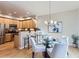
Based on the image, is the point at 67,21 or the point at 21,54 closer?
the point at 21,54

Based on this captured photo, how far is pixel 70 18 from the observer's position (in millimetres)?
8133

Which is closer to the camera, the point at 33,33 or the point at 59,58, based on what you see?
the point at 59,58

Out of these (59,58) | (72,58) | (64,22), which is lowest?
(72,58)

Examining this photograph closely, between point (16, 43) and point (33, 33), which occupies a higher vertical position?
point (33, 33)

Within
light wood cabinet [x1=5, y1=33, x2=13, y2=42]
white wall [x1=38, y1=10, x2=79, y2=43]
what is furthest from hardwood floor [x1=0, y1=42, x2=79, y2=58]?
white wall [x1=38, y1=10, x2=79, y2=43]

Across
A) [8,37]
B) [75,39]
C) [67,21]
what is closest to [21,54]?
[8,37]

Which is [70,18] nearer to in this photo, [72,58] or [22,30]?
[22,30]

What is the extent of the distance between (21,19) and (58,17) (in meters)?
2.13

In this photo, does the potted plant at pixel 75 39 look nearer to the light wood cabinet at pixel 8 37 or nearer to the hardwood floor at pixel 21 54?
the hardwood floor at pixel 21 54

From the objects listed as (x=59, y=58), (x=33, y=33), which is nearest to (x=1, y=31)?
(x=33, y=33)

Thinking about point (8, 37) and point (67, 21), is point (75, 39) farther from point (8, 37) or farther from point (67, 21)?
point (8, 37)

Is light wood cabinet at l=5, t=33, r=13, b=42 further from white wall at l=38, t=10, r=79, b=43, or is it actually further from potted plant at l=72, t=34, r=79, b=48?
potted plant at l=72, t=34, r=79, b=48

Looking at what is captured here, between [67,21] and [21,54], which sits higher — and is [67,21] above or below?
above

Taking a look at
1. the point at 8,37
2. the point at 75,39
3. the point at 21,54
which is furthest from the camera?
the point at 8,37
